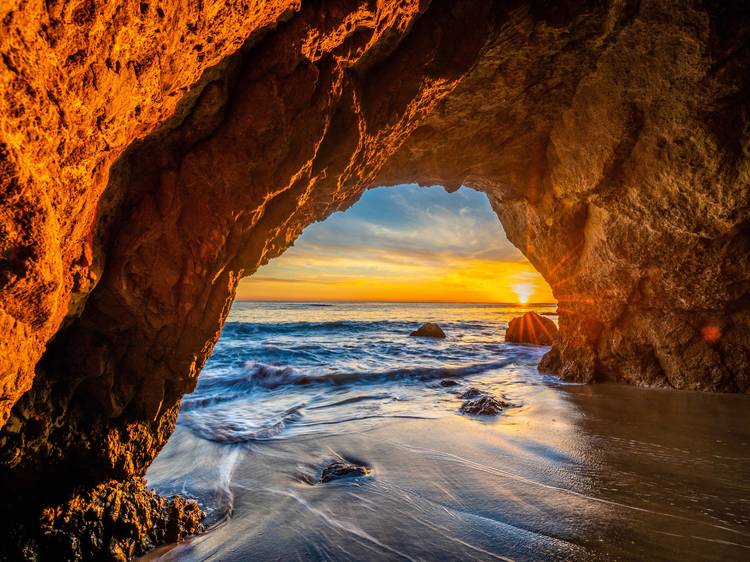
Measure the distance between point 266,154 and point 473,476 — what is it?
402 centimetres

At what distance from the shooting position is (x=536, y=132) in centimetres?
706

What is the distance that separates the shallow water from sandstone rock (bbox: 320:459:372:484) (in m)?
0.17

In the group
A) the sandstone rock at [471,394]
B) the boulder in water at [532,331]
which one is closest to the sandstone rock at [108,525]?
the sandstone rock at [471,394]

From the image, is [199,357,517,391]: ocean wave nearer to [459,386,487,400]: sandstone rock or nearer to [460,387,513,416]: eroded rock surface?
[459,386,487,400]: sandstone rock

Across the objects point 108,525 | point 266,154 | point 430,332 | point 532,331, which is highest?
point 266,154

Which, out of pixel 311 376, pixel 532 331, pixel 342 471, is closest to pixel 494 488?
pixel 342 471

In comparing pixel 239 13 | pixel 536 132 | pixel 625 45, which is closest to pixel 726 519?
pixel 239 13

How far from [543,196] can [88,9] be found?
8.48 metres

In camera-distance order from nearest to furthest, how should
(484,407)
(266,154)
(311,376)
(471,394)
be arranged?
(266,154) < (484,407) < (471,394) < (311,376)

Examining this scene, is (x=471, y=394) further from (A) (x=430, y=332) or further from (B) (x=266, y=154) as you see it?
(A) (x=430, y=332)

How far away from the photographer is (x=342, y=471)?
175 inches

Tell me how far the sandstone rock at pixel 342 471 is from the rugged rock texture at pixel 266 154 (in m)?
1.93

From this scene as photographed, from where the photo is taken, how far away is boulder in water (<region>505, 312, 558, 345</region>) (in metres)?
18.1

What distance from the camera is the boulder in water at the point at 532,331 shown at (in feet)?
59.3
